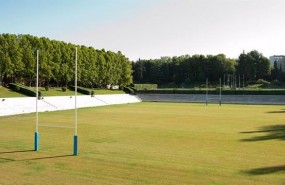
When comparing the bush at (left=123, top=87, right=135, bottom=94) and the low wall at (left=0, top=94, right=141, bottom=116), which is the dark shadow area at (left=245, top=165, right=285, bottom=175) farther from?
the bush at (left=123, top=87, right=135, bottom=94)

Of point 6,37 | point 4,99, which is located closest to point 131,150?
point 4,99

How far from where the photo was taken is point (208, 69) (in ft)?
416

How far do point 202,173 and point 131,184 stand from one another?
3035 millimetres

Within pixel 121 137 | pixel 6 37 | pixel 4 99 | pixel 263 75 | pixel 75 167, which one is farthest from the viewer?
pixel 263 75

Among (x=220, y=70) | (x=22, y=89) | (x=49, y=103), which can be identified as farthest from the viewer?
(x=220, y=70)

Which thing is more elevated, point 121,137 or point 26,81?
point 26,81

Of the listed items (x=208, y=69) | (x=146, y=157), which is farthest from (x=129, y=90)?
(x=146, y=157)

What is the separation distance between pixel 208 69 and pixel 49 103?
288 feet

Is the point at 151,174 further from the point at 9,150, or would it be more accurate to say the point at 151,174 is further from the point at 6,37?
the point at 6,37

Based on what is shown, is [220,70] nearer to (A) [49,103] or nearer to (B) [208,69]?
(B) [208,69]

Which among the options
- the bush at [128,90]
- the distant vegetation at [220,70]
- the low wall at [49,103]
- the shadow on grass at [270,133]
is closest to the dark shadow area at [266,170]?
the shadow on grass at [270,133]

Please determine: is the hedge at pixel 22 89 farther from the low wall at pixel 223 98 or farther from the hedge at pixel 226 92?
the hedge at pixel 226 92

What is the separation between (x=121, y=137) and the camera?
22031 mm

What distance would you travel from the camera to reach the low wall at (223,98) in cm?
6988
